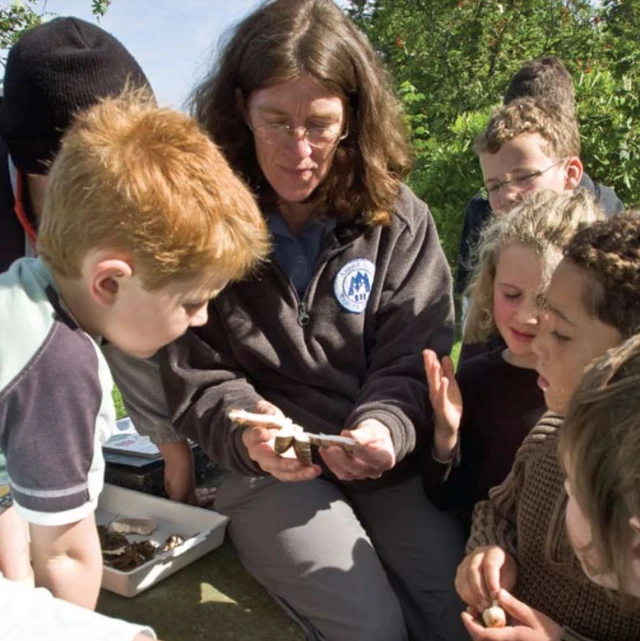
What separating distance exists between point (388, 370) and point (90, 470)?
0.97 meters

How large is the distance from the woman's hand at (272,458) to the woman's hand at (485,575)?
42 cm

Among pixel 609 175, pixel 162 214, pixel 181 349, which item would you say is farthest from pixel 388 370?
pixel 609 175

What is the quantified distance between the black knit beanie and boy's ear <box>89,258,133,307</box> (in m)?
0.62

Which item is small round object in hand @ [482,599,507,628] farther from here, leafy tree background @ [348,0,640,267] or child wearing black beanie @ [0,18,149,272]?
leafy tree background @ [348,0,640,267]

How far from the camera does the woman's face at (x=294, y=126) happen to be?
2.14 metres

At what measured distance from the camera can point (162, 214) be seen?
1.48 m

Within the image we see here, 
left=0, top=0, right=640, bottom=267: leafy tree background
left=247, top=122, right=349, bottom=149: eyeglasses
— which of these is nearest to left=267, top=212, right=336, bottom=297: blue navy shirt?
left=247, top=122, right=349, bottom=149: eyeglasses

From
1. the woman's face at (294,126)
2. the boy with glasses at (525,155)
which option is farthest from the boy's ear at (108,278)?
the boy with glasses at (525,155)

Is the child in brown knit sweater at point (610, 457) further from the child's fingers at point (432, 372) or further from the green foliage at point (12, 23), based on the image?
the green foliage at point (12, 23)

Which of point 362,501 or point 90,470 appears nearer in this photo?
point 90,470

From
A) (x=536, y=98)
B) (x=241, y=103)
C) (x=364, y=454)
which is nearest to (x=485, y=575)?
(x=364, y=454)

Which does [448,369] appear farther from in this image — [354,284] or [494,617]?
[494,617]

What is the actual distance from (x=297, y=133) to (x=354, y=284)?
0.43 metres

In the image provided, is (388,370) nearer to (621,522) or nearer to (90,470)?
(90,470)
